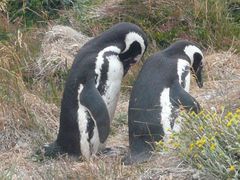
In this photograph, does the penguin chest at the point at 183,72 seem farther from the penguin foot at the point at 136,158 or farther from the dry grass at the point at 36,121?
the penguin foot at the point at 136,158

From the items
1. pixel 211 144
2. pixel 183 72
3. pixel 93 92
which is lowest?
pixel 211 144

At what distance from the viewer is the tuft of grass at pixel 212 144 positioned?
12.4 ft

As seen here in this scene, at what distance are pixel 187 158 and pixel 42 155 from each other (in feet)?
5.94

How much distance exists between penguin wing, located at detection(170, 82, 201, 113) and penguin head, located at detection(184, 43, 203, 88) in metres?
0.48

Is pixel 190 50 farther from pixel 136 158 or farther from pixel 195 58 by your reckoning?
pixel 136 158

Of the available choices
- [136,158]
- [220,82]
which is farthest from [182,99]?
[220,82]

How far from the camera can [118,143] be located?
19.7 ft

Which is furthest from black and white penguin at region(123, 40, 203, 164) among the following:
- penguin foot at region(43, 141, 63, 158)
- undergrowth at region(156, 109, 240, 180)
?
undergrowth at region(156, 109, 240, 180)

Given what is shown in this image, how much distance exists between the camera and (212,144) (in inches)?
149

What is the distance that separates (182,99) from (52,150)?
1.12 m

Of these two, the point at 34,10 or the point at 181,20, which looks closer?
the point at 181,20

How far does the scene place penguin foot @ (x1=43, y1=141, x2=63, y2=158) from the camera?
5.58m

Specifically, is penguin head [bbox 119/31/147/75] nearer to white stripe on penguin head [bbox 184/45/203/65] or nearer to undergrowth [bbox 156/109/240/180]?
white stripe on penguin head [bbox 184/45/203/65]

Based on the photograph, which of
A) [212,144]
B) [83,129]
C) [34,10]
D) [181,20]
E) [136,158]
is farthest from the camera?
[34,10]
